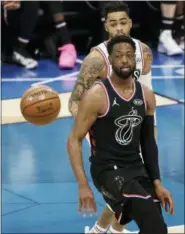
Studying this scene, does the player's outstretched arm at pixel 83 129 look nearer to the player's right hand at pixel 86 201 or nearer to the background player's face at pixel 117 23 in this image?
the player's right hand at pixel 86 201

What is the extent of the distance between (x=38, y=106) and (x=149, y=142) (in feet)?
4.11

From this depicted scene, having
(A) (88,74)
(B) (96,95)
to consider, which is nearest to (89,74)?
(A) (88,74)

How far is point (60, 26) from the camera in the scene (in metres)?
10.9

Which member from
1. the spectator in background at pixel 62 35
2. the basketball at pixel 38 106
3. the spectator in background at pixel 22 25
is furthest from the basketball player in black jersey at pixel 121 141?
the spectator in background at pixel 62 35

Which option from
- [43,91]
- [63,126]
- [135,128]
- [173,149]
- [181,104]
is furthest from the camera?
[181,104]

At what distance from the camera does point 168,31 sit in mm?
11883

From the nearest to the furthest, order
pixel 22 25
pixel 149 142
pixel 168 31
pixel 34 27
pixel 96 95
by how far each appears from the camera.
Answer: pixel 96 95, pixel 149 142, pixel 22 25, pixel 34 27, pixel 168 31

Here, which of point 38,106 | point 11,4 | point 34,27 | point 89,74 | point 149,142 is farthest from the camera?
point 34,27

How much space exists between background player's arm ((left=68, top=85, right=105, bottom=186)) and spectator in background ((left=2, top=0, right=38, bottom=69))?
630 centimetres

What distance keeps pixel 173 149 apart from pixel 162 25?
4827 millimetres

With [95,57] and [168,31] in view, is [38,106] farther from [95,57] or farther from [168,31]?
[168,31]

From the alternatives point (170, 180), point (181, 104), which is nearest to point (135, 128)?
point (170, 180)

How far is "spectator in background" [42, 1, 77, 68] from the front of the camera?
10.8m

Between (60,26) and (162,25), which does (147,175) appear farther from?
(162,25)
